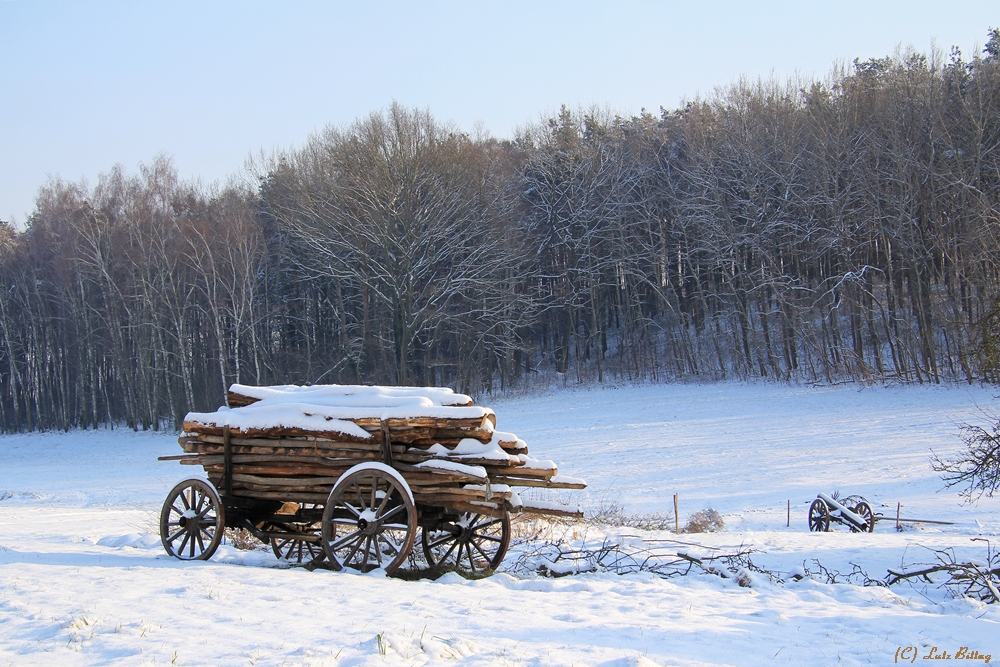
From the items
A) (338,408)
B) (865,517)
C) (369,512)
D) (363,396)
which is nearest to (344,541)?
(369,512)

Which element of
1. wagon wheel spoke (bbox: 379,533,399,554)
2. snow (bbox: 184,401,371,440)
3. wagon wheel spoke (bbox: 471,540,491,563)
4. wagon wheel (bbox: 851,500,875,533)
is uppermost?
snow (bbox: 184,401,371,440)

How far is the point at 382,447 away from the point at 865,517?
433 inches

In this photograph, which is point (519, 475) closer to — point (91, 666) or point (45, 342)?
point (91, 666)

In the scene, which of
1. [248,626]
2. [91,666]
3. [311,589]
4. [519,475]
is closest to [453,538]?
[519,475]

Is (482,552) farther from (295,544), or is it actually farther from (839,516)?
(839,516)

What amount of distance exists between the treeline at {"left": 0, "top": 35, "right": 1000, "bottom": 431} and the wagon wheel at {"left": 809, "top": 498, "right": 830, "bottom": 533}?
630 inches

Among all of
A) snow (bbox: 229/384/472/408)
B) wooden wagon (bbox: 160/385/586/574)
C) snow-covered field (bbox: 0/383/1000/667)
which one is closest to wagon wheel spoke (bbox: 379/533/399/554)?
wooden wagon (bbox: 160/385/586/574)

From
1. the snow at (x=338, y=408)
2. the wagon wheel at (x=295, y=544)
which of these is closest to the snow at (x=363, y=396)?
the snow at (x=338, y=408)

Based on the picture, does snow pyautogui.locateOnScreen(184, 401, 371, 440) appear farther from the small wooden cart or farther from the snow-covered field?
the small wooden cart

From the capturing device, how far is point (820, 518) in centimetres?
1436

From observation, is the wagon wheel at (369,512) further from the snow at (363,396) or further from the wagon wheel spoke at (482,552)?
the wagon wheel spoke at (482,552)

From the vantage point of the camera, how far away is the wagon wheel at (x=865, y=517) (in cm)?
1394

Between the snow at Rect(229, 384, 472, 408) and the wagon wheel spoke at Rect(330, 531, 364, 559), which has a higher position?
the snow at Rect(229, 384, 472, 408)

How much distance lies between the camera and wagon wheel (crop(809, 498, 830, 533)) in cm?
1429
